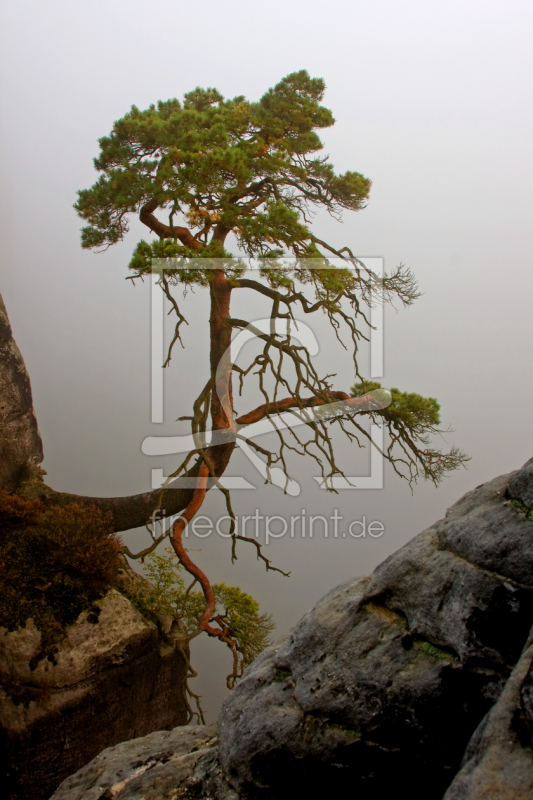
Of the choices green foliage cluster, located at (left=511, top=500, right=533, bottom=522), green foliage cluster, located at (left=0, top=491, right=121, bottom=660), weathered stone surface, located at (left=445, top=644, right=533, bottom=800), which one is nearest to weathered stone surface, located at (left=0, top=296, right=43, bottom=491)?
green foliage cluster, located at (left=0, top=491, right=121, bottom=660)

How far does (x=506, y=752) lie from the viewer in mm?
1528

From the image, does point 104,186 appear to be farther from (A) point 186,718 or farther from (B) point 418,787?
(B) point 418,787

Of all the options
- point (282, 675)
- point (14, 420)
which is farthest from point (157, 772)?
point (14, 420)

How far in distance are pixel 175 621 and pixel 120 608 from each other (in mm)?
581

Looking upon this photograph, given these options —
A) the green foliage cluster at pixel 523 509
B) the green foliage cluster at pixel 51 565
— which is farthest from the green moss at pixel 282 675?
the green foliage cluster at pixel 51 565

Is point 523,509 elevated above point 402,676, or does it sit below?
above

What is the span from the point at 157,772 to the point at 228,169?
4014 mm

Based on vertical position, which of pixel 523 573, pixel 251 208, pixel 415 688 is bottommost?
pixel 415 688

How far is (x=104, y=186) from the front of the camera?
525 cm

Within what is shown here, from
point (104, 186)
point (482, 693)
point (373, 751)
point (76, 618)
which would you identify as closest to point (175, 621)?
point (76, 618)

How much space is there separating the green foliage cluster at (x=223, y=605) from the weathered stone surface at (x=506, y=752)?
348 centimetres

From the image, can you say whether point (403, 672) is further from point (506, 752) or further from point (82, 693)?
point (82, 693)

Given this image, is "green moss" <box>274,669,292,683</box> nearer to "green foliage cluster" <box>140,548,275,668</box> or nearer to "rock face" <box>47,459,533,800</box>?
"rock face" <box>47,459,533,800</box>

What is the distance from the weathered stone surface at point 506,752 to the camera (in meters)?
1.47
